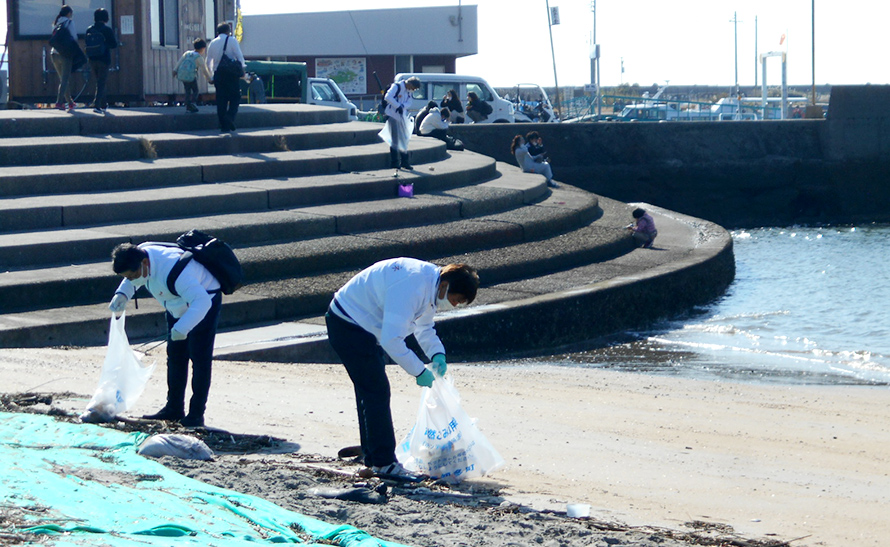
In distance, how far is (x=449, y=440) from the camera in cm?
509

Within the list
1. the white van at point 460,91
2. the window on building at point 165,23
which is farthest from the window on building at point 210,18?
the white van at point 460,91

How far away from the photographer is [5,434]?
214 inches

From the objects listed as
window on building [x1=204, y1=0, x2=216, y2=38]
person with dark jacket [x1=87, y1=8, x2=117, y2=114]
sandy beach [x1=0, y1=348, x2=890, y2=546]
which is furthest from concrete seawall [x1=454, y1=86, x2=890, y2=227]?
sandy beach [x1=0, y1=348, x2=890, y2=546]

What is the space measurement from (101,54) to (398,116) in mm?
4213

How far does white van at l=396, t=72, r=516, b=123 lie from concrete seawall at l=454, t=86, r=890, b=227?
14.2ft

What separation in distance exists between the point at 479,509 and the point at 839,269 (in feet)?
45.7

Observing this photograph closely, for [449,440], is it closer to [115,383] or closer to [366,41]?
[115,383]

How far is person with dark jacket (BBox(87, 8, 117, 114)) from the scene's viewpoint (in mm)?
13656

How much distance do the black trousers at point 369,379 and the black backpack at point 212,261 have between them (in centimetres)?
99

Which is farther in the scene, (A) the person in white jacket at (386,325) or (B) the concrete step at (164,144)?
(B) the concrete step at (164,144)

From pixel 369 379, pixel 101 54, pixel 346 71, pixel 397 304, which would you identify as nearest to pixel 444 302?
pixel 397 304

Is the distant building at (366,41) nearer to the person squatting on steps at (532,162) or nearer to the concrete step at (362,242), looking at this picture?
the person squatting on steps at (532,162)

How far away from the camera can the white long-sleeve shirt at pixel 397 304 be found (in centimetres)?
469

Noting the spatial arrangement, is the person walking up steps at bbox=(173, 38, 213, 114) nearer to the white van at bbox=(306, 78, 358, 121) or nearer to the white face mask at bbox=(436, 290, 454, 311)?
the white face mask at bbox=(436, 290, 454, 311)
